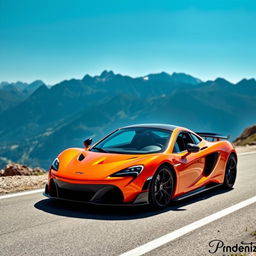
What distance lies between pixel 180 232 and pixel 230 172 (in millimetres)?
3515

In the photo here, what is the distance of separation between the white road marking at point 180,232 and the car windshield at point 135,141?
129 cm

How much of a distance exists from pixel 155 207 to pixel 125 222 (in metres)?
0.73

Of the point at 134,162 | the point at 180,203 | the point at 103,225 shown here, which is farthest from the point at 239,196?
the point at 103,225

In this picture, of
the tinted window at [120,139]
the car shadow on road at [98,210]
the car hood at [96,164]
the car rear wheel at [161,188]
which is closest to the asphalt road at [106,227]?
the car shadow on road at [98,210]

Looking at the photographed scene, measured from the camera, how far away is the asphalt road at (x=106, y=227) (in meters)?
4.17

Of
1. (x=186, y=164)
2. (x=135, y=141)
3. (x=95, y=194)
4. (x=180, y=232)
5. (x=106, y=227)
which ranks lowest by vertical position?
(x=180, y=232)

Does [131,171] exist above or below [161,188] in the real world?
above

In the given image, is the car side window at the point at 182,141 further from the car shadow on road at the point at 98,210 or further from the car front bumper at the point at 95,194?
the car front bumper at the point at 95,194

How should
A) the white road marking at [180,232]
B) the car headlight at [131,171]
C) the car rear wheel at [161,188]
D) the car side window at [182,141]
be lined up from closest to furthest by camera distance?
the white road marking at [180,232], the car headlight at [131,171], the car rear wheel at [161,188], the car side window at [182,141]

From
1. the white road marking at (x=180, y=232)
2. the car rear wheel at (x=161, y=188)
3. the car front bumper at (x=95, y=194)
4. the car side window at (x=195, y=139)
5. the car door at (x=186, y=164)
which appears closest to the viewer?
the white road marking at (x=180, y=232)

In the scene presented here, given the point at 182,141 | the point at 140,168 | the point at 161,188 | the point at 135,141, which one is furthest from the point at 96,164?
the point at 182,141

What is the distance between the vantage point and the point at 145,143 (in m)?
6.65

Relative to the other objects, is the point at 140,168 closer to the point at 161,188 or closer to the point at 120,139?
the point at 161,188

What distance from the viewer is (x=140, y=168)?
18.3 feet
